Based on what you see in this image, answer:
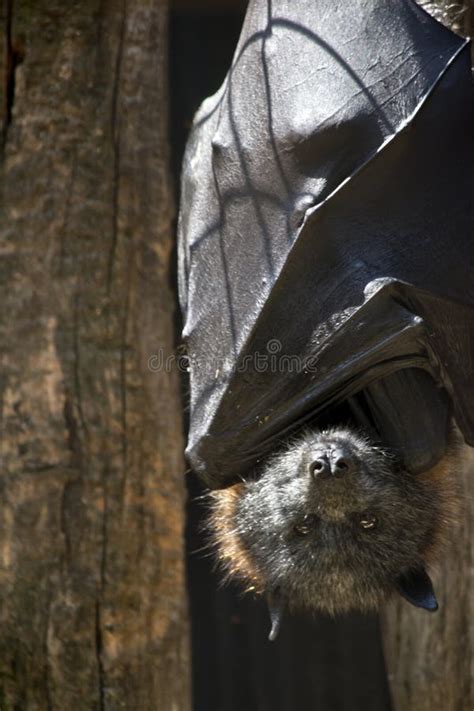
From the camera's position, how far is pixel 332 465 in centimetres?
344

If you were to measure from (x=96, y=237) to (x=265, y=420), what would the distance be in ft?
2.51

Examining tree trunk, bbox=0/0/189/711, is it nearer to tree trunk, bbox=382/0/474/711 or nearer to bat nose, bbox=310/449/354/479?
bat nose, bbox=310/449/354/479

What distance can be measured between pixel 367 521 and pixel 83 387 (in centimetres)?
92

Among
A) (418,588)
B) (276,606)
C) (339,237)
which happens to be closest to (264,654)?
(276,606)

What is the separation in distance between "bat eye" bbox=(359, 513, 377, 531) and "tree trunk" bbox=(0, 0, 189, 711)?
1.87ft

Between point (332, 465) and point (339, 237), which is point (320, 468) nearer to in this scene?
point (332, 465)

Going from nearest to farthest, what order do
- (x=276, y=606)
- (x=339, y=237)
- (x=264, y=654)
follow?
(x=339, y=237)
(x=276, y=606)
(x=264, y=654)

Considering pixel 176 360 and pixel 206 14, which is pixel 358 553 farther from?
pixel 206 14

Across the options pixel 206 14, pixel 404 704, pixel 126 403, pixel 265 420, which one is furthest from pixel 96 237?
pixel 206 14

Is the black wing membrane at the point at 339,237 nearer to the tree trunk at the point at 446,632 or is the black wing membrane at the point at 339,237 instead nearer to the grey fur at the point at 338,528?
the grey fur at the point at 338,528

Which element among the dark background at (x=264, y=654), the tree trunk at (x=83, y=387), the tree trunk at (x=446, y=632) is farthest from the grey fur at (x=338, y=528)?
the dark background at (x=264, y=654)

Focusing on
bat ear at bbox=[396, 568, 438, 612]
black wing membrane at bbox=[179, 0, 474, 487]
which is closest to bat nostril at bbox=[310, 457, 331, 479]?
black wing membrane at bbox=[179, 0, 474, 487]

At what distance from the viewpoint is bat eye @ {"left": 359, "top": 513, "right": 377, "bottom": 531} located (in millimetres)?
3602

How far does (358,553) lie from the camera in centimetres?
359
